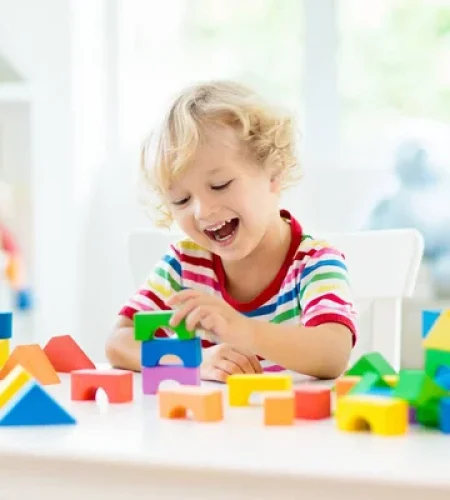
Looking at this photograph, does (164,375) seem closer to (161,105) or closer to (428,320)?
(428,320)

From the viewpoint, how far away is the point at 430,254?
2.28m

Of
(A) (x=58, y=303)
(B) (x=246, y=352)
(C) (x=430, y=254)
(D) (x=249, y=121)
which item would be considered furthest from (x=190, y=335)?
(A) (x=58, y=303)

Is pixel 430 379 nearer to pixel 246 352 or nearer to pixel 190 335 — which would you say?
pixel 190 335

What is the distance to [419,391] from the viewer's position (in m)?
0.62

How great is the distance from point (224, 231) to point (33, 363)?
0.36 m

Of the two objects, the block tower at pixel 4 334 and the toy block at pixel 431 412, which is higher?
the block tower at pixel 4 334

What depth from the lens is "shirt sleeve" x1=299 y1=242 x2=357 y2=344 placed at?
1053mm

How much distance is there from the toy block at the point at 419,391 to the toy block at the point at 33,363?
16.3 inches

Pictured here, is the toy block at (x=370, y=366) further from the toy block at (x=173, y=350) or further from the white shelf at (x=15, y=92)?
the white shelf at (x=15, y=92)

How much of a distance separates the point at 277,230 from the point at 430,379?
0.68m

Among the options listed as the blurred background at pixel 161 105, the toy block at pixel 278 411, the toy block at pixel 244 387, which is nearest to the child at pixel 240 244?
the toy block at pixel 244 387

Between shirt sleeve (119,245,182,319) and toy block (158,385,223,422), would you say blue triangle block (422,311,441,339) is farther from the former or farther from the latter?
shirt sleeve (119,245,182,319)

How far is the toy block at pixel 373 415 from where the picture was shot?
0.59 metres

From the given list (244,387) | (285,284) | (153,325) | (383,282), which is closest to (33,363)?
(153,325)
